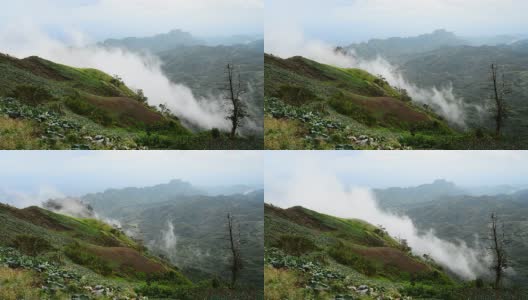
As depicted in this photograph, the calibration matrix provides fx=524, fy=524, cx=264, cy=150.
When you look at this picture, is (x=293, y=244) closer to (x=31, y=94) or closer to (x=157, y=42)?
(x=157, y=42)

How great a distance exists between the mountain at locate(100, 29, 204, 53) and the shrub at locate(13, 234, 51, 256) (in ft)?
23.2

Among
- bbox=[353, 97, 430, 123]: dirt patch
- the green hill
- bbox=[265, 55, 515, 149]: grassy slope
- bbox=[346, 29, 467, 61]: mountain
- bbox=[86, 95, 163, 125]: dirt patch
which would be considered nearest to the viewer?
the green hill

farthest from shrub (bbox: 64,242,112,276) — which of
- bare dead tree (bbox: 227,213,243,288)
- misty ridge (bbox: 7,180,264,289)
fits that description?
bare dead tree (bbox: 227,213,243,288)

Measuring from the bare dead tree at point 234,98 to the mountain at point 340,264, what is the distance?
2.99m

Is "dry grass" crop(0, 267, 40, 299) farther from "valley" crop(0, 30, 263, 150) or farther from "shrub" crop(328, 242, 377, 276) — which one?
"shrub" crop(328, 242, 377, 276)

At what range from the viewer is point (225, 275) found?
1825 centimetres

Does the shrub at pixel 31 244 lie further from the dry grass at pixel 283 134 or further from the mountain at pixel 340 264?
the dry grass at pixel 283 134

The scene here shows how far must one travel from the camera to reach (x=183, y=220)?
1917 centimetres

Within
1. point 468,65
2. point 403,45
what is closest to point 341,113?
point 403,45

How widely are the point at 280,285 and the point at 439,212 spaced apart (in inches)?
243

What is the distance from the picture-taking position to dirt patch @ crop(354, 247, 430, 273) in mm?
17703

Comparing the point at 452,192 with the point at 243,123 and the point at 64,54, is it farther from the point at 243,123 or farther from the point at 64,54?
the point at 64,54

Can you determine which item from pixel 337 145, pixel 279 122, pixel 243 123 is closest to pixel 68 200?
pixel 243 123

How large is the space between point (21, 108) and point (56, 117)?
3.65ft
